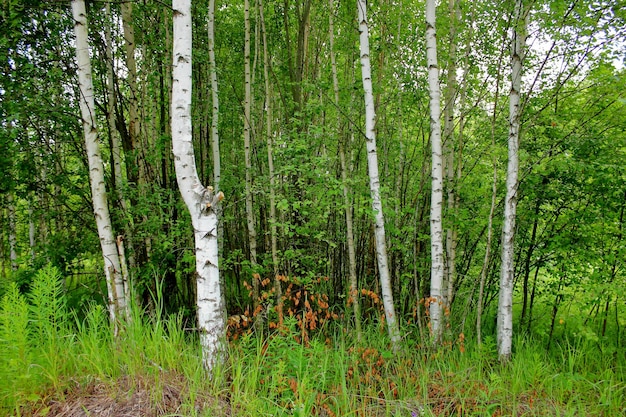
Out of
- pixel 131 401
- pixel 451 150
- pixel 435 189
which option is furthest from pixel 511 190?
pixel 131 401

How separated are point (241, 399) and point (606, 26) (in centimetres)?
436

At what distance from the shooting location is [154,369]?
235 cm

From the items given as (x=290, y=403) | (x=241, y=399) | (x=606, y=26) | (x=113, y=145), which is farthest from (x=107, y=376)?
(x=606, y=26)

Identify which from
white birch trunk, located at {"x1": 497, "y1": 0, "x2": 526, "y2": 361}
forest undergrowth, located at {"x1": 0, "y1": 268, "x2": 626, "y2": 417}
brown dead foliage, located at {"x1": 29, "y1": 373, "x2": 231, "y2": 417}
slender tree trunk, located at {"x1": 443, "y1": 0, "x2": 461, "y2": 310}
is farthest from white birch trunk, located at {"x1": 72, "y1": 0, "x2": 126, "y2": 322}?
white birch trunk, located at {"x1": 497, "y1": 0, "x2": 526, "y2": 361}

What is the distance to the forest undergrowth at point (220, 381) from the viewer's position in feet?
7.06

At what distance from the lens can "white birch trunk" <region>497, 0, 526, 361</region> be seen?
11.2 feet

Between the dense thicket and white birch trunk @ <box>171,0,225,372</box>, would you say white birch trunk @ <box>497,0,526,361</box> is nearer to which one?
the dense thicket

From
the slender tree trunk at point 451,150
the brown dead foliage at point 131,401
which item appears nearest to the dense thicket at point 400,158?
the slender tree trunk at point 451,150

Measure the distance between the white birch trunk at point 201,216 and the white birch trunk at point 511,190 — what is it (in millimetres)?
2780

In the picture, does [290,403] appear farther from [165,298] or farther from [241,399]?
[165,298]

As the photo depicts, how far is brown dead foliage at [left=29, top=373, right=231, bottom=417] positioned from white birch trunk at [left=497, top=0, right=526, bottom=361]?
9.22 feet

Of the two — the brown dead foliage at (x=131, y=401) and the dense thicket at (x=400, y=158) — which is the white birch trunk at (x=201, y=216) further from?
the dense thicket at (x=400, y=158)

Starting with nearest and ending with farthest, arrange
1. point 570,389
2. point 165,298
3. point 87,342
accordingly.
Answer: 1. point 87,342
2. point 570,389
3. point 165,298

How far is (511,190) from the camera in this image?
11.3 ft
